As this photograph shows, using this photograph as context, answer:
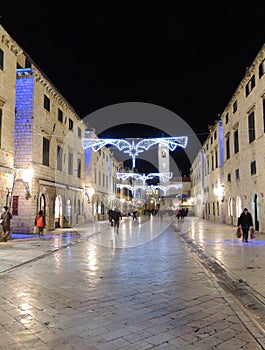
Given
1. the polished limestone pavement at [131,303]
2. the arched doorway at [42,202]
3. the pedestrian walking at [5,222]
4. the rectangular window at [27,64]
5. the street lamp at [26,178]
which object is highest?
the rectangular window at [27,64]

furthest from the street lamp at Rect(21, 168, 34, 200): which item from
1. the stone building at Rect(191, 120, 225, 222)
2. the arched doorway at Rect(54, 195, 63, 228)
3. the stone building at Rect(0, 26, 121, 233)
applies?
the stone building at Rect(191, 120, 225, 222)

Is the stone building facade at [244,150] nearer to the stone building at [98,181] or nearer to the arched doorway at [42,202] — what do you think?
the stone building at [98,181]

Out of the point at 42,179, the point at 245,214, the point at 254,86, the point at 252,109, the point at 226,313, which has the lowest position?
the point at 226,313

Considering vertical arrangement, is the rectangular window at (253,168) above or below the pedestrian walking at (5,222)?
above

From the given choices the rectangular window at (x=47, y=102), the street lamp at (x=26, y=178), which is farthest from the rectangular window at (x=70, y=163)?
the street lamp at (x=26, y=178)

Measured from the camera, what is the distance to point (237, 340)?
4.21 metres

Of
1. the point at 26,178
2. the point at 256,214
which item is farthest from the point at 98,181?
the point at 256,214

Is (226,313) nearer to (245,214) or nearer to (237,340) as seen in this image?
(237,340)

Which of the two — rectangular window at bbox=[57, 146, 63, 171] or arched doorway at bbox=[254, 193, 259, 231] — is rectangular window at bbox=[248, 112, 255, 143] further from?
rectangular window at bbox=[57, 146, 63, 171]

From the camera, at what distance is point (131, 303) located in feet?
19.0

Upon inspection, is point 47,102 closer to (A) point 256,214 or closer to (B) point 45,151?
(B) point 45,151

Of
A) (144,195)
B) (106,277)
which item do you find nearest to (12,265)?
(106,277)

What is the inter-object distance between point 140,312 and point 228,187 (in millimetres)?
25801

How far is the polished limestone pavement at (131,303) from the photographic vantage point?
4.22 m
